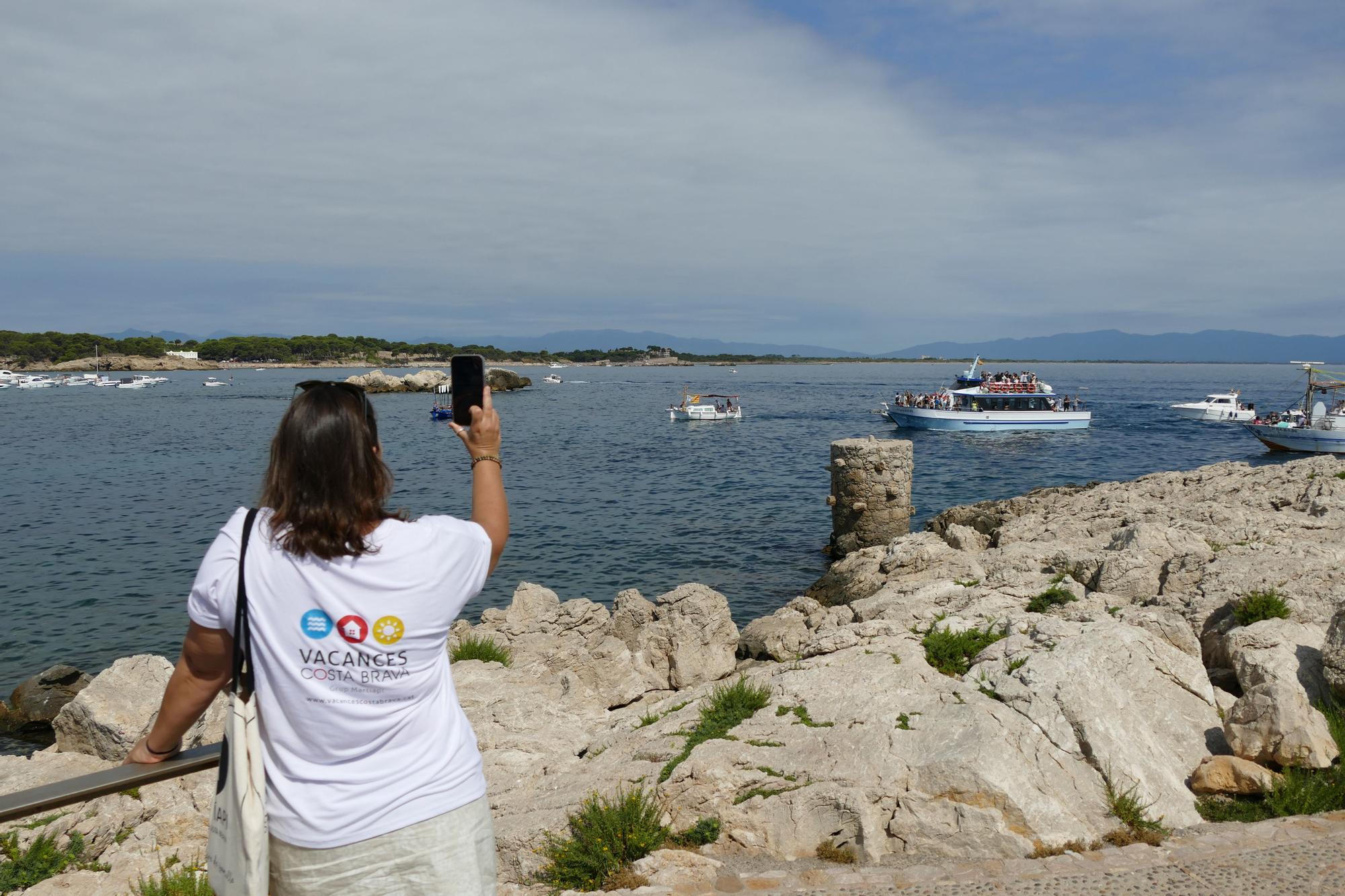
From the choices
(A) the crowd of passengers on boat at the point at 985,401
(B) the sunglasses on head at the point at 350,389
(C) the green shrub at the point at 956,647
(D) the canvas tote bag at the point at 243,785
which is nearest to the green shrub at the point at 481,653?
(C) the green shrub at the point at 956,647

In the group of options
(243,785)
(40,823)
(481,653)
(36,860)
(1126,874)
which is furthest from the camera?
(481,653)

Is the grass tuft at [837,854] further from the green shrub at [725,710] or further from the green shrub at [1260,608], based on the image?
the green shrub at [1260,608]

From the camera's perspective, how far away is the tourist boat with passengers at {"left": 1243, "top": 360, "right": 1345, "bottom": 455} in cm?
4388

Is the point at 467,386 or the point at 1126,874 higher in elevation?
the point at 467,386

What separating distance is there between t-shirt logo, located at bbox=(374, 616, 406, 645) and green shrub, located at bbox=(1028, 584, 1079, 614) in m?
7.39

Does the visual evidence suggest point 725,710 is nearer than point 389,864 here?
No

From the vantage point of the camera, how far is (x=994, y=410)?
5819cm

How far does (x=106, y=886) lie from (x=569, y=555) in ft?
56.5

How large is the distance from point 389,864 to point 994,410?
198 ft

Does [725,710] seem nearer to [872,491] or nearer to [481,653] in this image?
[481,653]

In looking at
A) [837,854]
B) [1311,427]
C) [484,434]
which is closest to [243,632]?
[484,434]

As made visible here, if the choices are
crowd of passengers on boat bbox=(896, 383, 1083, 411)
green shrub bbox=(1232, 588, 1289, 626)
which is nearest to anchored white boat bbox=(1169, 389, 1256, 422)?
crowd of passengers on boat bbox=(896, 383, 1083, 411)

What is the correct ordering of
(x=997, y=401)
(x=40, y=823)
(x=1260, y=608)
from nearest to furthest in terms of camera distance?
(x=40, y=823) → (x=1260, y=608) → (x=997, y=401)

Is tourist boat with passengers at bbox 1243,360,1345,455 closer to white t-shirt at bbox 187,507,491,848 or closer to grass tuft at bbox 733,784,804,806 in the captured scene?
grass tuft at bbox 733,784,804,806
